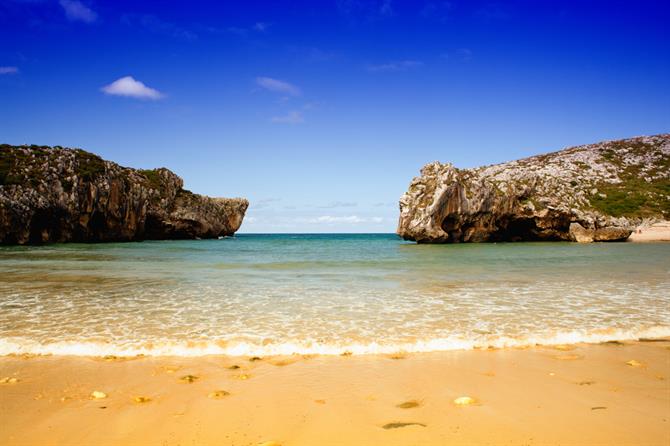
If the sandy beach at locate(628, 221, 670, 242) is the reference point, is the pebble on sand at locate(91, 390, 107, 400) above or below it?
below

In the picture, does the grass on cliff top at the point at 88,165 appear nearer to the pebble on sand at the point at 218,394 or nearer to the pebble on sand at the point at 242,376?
the pebble on sand at the point at 242,376

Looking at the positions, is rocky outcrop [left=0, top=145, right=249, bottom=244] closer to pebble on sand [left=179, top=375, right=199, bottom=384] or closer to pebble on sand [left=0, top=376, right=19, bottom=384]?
pebble on sand [left=0, top=376, right=19, bottom=384]

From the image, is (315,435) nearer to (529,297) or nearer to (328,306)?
(328,306)

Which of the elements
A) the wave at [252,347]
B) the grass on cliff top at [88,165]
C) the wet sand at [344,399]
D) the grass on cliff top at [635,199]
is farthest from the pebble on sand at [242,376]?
the grass on cliff top at [635,199]

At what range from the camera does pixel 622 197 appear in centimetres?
6359

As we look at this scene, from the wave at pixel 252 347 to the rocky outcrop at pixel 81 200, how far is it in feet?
131

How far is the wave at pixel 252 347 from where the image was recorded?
20.0 feet

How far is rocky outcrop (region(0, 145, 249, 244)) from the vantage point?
126 ft

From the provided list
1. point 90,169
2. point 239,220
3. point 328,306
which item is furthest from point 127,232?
point 328,306

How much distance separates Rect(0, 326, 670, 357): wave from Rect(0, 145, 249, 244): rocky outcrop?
39949 millimetres

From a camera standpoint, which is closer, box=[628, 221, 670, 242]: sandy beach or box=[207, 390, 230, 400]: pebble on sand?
box=[207, 390, 230, 400]: pebble on sand

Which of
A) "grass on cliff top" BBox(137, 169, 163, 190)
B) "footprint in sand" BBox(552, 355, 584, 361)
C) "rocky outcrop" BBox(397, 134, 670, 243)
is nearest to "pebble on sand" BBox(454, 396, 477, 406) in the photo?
"footprint in sand" BBox(552, 355, 584, 361)

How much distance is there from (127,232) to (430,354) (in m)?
54.2

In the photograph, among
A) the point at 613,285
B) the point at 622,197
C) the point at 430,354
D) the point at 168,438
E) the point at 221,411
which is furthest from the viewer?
the point at 622,197
